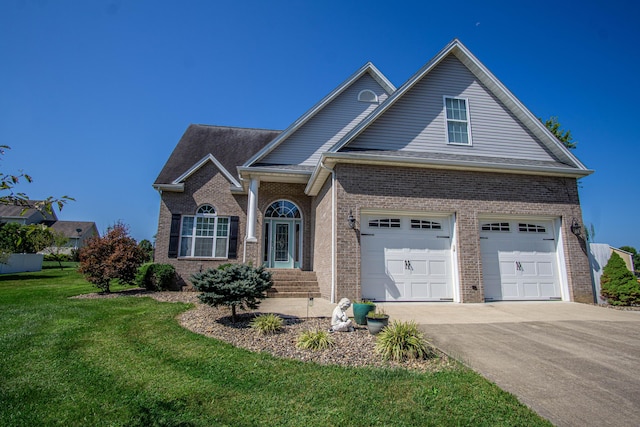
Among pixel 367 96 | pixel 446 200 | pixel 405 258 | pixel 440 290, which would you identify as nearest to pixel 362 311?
pixel 405 258

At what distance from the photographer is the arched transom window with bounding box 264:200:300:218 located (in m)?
13.6

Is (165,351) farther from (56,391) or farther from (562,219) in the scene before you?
(562,219)

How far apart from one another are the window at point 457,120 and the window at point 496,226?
2795 mm

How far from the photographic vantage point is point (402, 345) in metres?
4.85

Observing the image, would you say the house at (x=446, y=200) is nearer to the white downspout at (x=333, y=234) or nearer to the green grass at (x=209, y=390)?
the white downspout at (x=333, y=234)

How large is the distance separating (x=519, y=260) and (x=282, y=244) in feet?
27.9

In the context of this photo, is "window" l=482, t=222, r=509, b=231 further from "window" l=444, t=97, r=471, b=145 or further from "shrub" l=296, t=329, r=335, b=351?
"shrub" l=296, t=329, r=335, b=351

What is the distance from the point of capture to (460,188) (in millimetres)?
9984

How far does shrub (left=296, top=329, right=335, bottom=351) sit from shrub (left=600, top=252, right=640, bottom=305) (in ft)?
30.4

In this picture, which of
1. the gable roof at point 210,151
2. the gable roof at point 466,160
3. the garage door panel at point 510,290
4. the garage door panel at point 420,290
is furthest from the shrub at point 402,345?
the gable roof at point 210,151

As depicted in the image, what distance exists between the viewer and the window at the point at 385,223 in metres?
9.67

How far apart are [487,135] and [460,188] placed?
251cm

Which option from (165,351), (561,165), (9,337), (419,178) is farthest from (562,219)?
(9,337)

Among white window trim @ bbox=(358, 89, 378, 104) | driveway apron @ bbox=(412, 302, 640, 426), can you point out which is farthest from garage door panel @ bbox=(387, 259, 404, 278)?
white window trim @ bbox=(358, 89, 378, 104)
